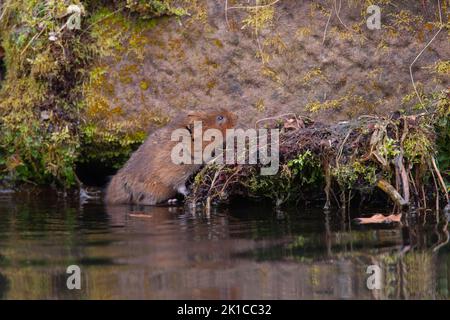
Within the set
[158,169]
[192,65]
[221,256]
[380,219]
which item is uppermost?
[192,65]

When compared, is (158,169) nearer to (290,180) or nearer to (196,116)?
(196,116)

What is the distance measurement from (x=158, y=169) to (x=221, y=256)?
3.11 metres

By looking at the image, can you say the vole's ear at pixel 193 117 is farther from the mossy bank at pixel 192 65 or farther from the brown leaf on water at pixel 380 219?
the brown leaf on water at pixel 380 219

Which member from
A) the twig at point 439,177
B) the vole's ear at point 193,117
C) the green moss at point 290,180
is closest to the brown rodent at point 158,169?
the vole's ear at point 193,117

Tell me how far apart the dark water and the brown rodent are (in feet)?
3.19

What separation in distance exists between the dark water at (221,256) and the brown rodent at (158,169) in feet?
3.19

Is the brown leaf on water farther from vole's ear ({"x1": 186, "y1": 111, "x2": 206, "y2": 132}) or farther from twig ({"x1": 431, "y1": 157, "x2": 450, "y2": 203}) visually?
vole's ear ({"x1": 186, "y1": 111, "x2": 206, "y2": 132})

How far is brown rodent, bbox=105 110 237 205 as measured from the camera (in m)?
8.54

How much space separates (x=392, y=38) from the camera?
29.5ft

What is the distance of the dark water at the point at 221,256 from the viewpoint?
4770 millimetres

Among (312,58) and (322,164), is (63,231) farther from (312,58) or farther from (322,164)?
(312,58)

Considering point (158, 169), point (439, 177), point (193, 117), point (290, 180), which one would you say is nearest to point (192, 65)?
point (193, 117)

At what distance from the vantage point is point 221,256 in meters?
5.57

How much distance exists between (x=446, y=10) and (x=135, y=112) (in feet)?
11.1
